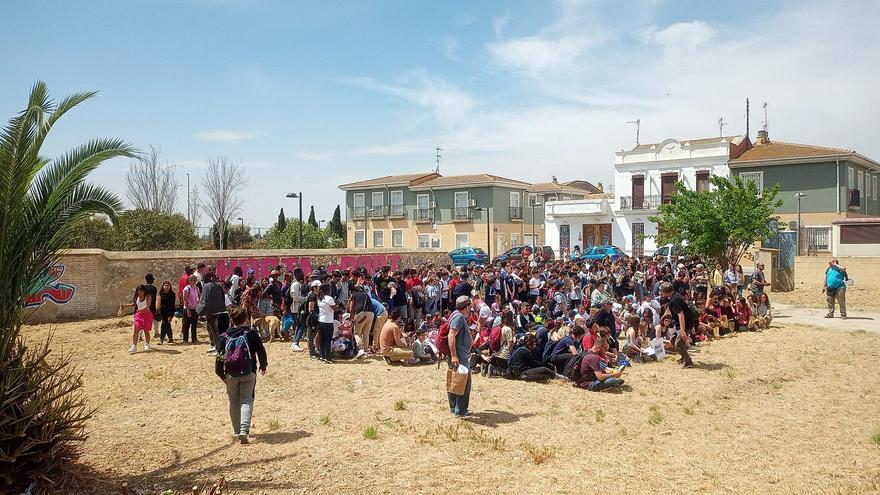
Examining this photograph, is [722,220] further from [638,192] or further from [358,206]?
[358,206]

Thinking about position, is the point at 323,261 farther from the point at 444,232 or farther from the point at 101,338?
the point at 444,232

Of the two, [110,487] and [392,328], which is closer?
[110,487]

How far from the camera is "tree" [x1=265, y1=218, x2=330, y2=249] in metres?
37.7

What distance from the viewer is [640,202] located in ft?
138

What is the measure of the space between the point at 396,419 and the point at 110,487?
356 cm

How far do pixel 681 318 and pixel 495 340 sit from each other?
137 inches

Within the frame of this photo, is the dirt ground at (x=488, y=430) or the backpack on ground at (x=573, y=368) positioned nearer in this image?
the dirt ground at (x=488, y=430)

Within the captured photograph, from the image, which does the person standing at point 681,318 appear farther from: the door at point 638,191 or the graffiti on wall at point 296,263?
the door at point 638,191

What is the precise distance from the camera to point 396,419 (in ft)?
28.1

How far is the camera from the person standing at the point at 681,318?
11891 millimetres

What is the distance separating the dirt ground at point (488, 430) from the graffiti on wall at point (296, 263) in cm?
788

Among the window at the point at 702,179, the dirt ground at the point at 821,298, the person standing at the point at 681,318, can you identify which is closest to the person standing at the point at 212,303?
the person standing at the point at 681,318

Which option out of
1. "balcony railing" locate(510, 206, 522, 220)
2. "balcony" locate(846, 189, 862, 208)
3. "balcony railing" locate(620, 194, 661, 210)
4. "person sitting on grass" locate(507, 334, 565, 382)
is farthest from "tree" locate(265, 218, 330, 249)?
"balcony" locate(846, 189, 862, 208)

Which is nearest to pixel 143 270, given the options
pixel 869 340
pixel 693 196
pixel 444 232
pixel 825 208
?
pixel 693 196
